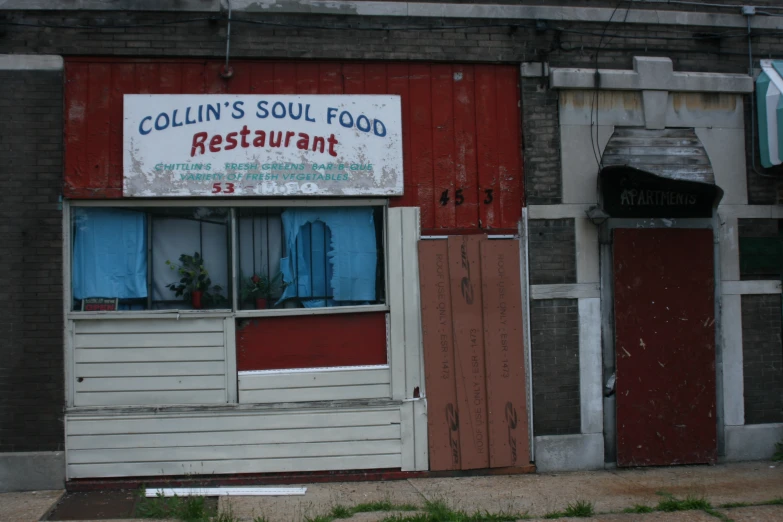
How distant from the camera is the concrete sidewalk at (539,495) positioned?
618 centimetres

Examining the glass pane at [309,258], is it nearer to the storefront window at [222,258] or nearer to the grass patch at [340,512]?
the storefront window at [222,258]

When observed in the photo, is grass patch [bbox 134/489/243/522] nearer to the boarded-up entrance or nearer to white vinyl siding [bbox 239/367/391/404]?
white vinyl siding [bbox 239/367/391/404]

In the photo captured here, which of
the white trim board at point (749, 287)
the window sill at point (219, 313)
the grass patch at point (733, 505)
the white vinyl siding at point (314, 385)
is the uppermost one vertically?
the white trim board at point (749, 287)

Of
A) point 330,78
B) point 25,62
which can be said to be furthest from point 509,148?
point 25,62

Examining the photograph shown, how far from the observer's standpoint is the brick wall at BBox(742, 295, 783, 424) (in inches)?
314

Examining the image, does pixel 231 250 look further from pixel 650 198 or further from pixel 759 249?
pixel 759 249

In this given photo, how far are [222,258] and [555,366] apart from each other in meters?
3.61

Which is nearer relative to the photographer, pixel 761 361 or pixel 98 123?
pixel 98 123

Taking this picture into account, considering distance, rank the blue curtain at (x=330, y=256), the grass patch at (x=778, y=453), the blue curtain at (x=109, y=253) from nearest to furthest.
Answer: the blue curtain at (x=109, y=253) → the blue curtain at (x=330, y=256) → the grass patch at (x=778, y=453)

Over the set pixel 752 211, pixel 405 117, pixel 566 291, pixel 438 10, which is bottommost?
pixel 566 291

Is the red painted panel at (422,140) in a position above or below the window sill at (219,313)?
above

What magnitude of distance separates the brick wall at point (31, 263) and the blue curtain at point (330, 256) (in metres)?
2.24

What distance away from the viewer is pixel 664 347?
773 centimetres

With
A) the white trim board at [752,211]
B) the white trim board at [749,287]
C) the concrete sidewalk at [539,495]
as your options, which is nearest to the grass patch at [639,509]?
the concrete sidewalk at [539,495]
